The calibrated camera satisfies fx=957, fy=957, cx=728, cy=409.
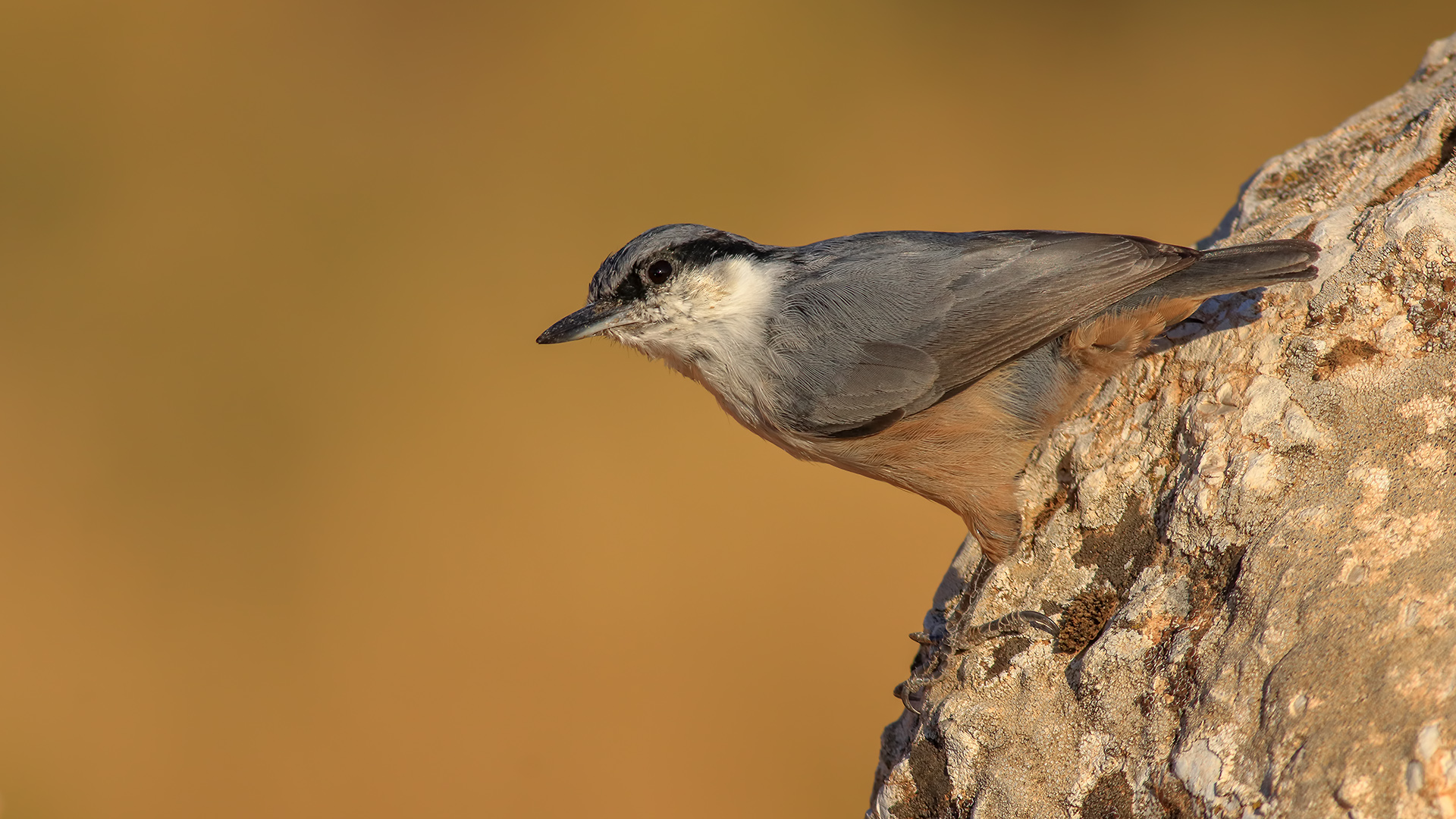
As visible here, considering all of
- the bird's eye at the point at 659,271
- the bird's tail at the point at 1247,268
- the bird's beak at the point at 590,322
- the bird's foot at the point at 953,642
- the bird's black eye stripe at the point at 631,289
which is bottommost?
the bird's foot at the point at 953,642

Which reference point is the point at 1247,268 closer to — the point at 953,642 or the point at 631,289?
the point at 953,642

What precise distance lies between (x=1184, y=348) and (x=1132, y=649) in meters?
0.99

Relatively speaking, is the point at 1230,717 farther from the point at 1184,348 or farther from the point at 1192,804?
the point at 1184,348

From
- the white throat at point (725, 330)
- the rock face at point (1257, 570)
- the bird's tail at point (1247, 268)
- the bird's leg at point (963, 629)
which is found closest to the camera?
the rock face at point (1257, 570)

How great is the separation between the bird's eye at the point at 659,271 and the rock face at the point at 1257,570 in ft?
4.30

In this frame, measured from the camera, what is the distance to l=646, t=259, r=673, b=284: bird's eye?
10.3 feet

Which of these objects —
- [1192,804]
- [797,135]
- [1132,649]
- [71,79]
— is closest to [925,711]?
[1132,649]

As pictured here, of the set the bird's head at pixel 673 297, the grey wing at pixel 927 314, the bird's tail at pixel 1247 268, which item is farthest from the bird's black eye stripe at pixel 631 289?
the bird's tail at pixel 1247 268

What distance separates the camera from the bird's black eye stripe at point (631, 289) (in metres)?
3.15

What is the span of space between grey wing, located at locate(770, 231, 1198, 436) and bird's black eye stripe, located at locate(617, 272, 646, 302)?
18.1 inches

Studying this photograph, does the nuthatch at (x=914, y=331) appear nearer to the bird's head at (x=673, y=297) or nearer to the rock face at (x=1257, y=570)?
the bird's head at (x=673, y=297)

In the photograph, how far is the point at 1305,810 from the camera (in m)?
1.71

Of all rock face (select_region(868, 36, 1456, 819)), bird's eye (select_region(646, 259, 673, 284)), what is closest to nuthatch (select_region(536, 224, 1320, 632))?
bird's eye (select_region(646, 259, 673, 284))

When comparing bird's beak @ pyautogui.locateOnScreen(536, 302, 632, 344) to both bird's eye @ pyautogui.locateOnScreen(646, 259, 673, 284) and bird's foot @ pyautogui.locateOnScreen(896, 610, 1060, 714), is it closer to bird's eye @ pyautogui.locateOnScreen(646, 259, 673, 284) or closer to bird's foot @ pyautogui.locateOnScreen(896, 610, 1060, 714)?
→ bird's eye @ pyautogui.locateOnScreen(646, 259, 673, 284)
